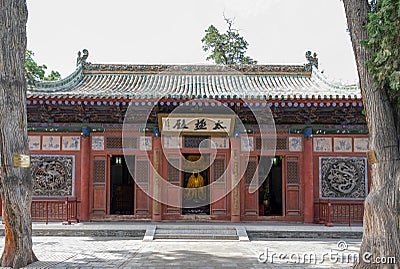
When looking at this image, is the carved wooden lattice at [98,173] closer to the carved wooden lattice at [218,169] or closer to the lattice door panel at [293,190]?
the carved wooden lattice at [218,169]

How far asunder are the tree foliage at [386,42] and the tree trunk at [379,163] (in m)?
0.20

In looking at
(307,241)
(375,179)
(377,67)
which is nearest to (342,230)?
(307,241)

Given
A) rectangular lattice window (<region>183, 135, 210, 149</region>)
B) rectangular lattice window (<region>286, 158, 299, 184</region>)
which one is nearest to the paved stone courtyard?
rectangular lattice window (<region>286, 158, 299, 184</region>)

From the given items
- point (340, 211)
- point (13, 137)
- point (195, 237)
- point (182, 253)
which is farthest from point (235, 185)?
point (13, 137)

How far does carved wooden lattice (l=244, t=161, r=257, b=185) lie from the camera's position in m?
12.1

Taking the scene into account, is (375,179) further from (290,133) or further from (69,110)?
(69,110)

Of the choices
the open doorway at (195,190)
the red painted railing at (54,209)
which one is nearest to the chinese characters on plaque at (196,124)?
the open doorway at (195,190)

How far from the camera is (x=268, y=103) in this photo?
11.1 m

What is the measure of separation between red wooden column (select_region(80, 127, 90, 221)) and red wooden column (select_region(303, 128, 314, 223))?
5.37 meters

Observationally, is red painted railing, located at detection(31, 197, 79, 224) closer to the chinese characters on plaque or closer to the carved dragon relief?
the chinese characters on plaque

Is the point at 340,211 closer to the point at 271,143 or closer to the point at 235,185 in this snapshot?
the point at 271,143

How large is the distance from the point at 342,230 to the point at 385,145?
502cm

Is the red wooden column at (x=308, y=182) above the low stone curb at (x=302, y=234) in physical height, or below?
above

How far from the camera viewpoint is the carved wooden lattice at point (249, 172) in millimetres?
12117
